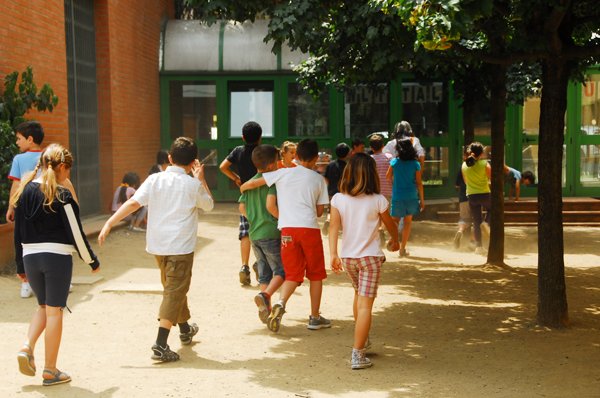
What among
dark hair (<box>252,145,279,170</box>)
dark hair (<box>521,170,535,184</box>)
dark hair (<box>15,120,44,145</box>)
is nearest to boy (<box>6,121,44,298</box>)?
dark hair (<box>15,120,44,145</box>)

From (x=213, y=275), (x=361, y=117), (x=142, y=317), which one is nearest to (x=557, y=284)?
(x=142, y=317)

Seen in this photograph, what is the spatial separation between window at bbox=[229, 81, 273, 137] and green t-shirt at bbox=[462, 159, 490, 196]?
7375 millimetres

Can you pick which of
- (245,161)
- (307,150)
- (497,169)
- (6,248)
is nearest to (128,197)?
(6,248)

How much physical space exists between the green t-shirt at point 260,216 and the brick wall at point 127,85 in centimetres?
833

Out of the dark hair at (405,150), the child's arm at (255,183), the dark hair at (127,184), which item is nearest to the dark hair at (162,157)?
the dark hair at (127,184)

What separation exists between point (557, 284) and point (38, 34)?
305 inches

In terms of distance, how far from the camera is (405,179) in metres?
11.9

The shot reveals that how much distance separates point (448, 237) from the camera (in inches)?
575

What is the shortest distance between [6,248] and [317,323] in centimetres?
432

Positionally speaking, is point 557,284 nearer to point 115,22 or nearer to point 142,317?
point 142,317

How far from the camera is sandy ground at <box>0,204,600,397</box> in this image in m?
5.77

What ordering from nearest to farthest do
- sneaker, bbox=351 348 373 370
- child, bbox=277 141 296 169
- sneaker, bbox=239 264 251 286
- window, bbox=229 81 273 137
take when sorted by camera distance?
sneaker, bbox=351 348 373 370, child, bbox=277 141 296 169, sneaker, bbox=239 264 251 286, window, bbox=229 81 273 137

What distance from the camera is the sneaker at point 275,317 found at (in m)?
7.15

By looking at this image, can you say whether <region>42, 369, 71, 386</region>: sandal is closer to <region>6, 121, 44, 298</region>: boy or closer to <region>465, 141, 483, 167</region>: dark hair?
<region>6, 121, 44, 298</region>: boy
